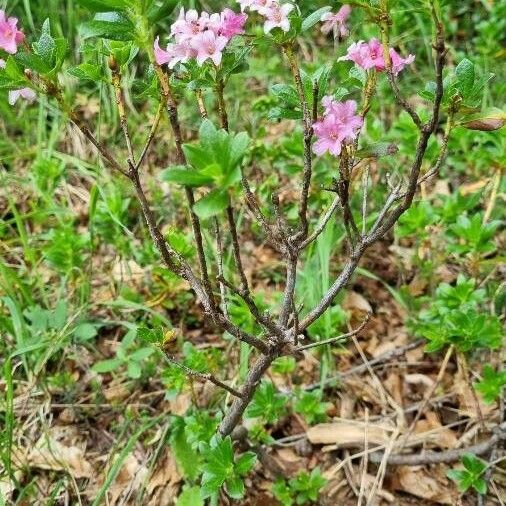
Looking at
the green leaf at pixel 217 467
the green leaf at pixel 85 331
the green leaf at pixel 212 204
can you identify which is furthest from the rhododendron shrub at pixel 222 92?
the green leaf at pixel 85 331

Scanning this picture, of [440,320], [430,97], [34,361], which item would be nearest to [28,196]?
[34,361]

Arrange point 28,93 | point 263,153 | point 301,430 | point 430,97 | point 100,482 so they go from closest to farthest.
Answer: point 28,93 < point 430,97 < point 100,482 < point 301,430 < point 263,153

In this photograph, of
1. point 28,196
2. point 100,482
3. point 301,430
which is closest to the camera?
point 100,482

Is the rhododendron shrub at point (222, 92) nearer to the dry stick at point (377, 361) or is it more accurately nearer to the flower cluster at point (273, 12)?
the flower cluster at point (273, 12)

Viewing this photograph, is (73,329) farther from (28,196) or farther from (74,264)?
(28,196)

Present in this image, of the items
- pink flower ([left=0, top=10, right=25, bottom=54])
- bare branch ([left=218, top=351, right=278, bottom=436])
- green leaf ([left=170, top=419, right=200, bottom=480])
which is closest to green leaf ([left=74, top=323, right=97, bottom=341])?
green leaf ([left=170, top=419, right=200, bottom=480])

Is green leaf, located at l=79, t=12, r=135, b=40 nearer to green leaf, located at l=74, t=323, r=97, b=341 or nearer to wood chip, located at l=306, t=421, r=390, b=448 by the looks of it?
green leaf, located at l=74, t=323, r=97, b=341

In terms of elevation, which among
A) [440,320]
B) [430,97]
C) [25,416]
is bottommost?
[25,416]
